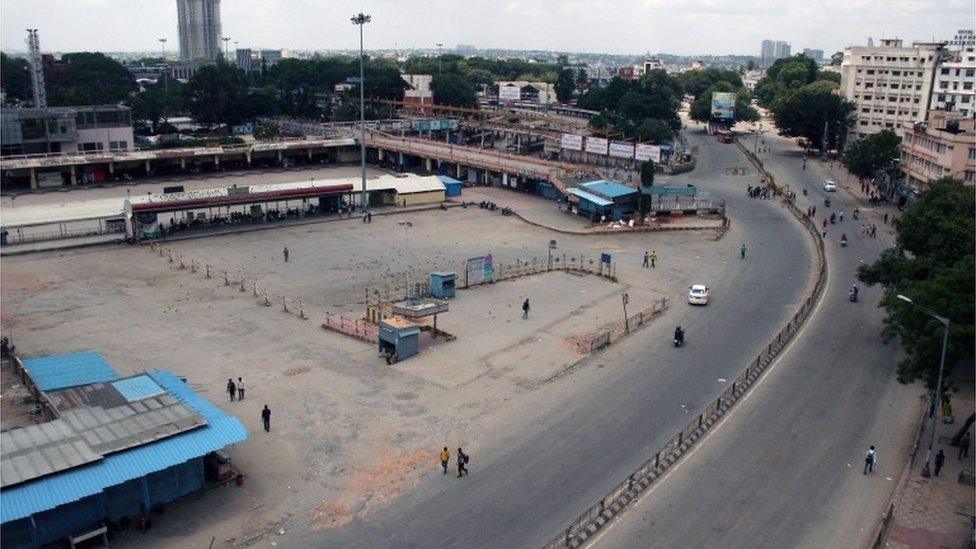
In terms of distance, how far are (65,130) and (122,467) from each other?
7003 centimetres

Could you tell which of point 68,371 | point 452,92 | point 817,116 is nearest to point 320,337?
point 68,371

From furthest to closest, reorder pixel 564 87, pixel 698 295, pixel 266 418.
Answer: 1. pixel 564 87
2. pixel 698 295
3. pixel 266 418

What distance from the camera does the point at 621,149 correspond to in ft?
255

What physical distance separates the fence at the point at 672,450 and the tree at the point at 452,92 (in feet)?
317

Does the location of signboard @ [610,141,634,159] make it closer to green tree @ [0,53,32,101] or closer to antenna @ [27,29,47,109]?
antenna @ [27,29,47,109]

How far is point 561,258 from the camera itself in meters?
46.3

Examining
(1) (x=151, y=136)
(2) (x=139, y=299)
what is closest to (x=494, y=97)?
→ (1) (x=151, y=136)

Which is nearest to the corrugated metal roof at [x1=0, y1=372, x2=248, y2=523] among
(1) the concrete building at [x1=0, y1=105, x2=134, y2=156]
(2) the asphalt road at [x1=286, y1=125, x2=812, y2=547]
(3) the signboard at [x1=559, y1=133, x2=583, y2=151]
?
(2) the asphalt road at [x1=286, y1=125, x2=812, y2=547]

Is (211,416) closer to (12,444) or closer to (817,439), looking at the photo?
(12,444)

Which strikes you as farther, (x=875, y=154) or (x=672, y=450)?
(x=875, y=154)

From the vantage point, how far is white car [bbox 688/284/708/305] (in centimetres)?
3666

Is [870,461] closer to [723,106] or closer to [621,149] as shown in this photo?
[621,149]

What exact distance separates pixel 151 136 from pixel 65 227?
5104 cm

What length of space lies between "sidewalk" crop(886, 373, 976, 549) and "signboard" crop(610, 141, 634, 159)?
55878 millimetres
